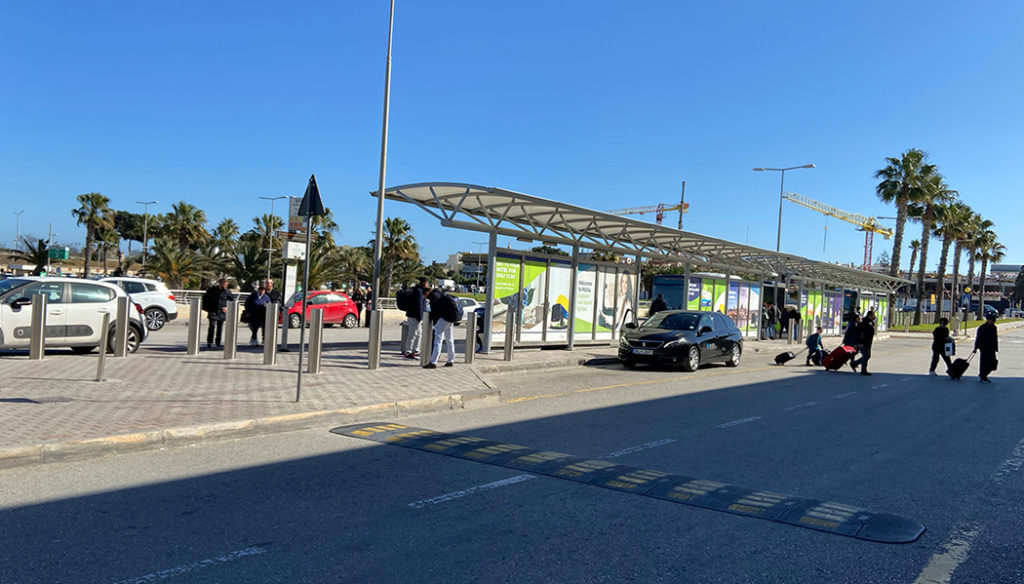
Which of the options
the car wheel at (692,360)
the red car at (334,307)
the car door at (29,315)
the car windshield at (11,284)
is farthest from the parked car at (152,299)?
the car wheel at (692,360)

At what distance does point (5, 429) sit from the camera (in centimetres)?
676

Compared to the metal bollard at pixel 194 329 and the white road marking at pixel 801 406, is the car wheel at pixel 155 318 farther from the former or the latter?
the white road marking at pixel 801 406

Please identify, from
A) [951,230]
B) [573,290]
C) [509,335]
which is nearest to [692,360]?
[573,290]

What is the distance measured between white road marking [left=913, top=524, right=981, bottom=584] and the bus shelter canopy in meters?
10.1

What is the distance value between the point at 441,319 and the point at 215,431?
6.69 metres

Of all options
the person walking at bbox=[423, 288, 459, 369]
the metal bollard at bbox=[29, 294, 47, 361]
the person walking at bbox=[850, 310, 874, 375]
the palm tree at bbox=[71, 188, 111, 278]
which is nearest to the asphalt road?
the person walking at bbox=[423, 288, 459, 369]

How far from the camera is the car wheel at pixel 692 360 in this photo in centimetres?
1681

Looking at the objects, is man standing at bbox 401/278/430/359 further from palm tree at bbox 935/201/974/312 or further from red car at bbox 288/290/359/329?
palm tree at bbox 935/201/974/312

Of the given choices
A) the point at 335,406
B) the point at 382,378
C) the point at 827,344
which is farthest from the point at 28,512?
the point at 827,344

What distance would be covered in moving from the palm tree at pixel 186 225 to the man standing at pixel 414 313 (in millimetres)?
43311

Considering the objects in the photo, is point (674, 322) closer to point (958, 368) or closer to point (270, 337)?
point (958, 368)

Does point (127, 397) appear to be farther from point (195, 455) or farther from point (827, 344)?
point (827, 344)

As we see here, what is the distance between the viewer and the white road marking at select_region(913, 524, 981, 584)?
13.8 feet

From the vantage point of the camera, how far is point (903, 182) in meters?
49.1
